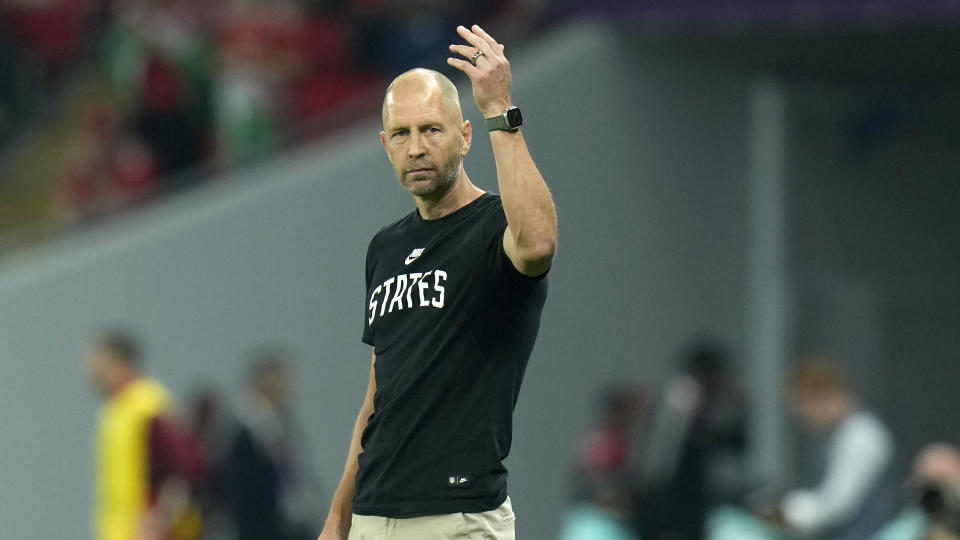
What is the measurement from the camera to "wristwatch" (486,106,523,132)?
4.19 meters

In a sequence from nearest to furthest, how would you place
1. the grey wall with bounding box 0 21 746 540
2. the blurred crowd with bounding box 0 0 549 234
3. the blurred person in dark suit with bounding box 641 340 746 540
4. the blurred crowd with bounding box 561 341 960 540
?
1. the blurred crowd with bounding box 561 341 960 540
2. the blurred person in dark suit with bounding box 641 340 746 540
3. the grey wall with bounding box 0 21 746 540
4. the blurred crowd with bounding box 0 0 549 234

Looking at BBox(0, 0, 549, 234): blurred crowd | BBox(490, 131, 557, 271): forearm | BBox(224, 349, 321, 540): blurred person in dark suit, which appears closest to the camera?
BBox(490, 131, 557, 271): forearm

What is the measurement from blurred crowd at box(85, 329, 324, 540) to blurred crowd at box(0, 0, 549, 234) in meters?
1.60

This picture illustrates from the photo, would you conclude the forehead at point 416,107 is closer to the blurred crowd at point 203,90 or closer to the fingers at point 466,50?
the fingers at point 466,50

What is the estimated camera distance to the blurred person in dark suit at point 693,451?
36.2 feet

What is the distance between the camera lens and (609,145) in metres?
13.1

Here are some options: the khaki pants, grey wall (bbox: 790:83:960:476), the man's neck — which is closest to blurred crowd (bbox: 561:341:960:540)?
grey wall (bbox: 790:83:960:476)

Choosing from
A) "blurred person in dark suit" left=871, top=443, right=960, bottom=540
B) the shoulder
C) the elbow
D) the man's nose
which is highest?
the man's nose

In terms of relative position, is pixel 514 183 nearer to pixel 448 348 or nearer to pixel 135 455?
pixel 448 348

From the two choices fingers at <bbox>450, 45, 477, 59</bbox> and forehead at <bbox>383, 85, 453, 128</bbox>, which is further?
forehead at <bbox>383, 85, 453, 128</bbox>

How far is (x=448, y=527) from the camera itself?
439 cm

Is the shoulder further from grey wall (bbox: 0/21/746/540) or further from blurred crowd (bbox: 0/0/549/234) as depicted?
blurred crowd (bbox: 0/0/549/234)

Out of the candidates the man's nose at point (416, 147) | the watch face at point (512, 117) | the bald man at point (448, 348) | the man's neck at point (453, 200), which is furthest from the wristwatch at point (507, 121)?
the man's neck at point (453, 200)

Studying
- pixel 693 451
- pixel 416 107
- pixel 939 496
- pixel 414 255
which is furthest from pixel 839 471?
pixel 416 107
